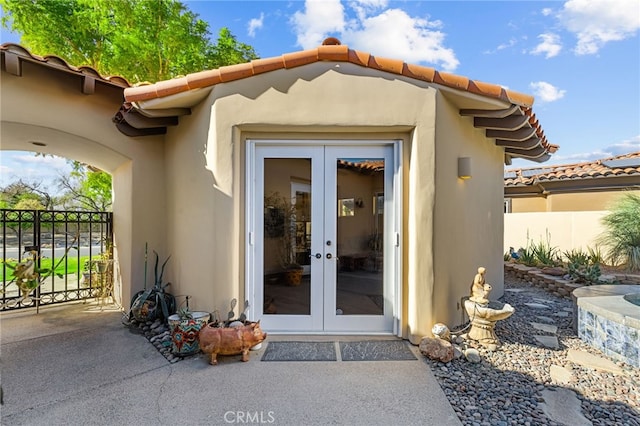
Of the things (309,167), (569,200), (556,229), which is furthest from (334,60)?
(569,200)

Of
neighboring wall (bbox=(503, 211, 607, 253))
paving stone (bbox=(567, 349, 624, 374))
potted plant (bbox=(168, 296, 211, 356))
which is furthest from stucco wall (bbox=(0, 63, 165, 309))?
neighboring wall (bbox=(503, 211, 607, 253))

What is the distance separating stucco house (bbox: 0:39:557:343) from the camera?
19.5ft

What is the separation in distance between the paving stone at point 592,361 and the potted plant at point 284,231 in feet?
16.9

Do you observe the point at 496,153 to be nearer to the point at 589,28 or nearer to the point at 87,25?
the point at 589,28

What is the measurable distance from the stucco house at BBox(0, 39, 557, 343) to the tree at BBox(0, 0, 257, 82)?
881cm

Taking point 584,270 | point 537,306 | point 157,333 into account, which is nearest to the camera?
point 157,333

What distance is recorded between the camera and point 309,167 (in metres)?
6.38

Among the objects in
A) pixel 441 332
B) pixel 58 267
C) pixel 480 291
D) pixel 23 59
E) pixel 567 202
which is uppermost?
pixel 23 59

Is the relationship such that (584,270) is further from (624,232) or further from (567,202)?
(567,202)

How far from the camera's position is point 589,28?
11648 mm

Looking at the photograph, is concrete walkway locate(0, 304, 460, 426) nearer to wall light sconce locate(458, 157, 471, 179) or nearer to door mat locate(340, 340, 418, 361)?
door mat locate(340, 340, 418, 361)

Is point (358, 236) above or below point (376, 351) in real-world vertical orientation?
above

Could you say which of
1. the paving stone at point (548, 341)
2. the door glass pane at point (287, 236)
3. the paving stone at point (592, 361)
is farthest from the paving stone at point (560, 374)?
the door glass pane at point (287, 236)

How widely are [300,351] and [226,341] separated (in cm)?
133
